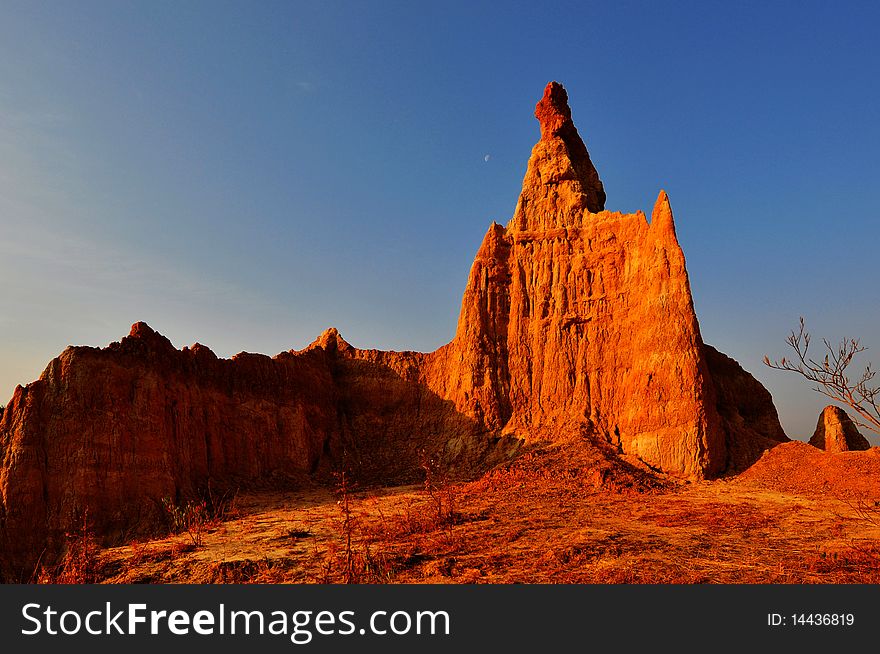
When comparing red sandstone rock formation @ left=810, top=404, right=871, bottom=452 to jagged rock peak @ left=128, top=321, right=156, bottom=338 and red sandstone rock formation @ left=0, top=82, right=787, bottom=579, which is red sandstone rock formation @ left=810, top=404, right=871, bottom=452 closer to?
red sandstone rock formation @ left=0, top=82, right=787, bottom=579

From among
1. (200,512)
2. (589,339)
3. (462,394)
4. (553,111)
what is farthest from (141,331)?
(553,111)

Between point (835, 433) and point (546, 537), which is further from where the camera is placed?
point (835, 433)

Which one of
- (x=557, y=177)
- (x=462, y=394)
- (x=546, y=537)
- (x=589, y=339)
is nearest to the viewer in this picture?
(x=546, y=537)

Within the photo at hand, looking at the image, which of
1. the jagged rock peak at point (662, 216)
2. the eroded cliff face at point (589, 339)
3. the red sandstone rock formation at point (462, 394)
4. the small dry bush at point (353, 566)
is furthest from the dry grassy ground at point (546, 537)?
the jagged rock peak at point (662, 216)

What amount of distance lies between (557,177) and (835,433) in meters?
18.8

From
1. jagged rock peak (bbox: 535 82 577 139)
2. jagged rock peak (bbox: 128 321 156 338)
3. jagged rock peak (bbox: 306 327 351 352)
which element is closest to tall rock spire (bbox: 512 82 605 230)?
jagged rock peak (bbox: 535 82 577 139)

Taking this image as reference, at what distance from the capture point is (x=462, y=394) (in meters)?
28.6

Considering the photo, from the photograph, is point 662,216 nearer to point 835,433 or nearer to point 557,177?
point 557,177

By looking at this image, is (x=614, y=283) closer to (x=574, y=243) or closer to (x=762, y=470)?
(x=574, y=243)

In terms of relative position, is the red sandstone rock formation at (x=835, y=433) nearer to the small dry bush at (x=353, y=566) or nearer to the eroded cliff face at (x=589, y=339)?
the eroded cliff face at (x=589, y=339)

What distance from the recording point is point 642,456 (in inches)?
907

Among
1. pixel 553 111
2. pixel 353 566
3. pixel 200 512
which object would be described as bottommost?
pixel 200 512

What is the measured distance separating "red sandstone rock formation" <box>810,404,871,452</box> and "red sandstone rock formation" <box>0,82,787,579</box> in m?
1.90

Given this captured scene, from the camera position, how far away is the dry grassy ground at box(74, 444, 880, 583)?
10172 mm
